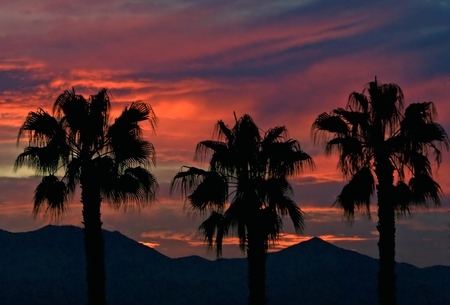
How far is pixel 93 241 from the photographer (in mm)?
36312

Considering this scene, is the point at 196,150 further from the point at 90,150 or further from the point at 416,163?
the point at 416,163

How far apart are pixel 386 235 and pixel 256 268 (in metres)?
5.98

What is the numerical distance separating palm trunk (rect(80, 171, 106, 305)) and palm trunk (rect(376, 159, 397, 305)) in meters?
12.2

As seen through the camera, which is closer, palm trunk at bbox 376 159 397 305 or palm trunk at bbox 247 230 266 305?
palm trunk at bbox 247 230 266 305

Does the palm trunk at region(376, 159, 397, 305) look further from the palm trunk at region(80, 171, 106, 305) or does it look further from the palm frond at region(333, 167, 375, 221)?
the palm trunk at region(80, 171, 106, 305)

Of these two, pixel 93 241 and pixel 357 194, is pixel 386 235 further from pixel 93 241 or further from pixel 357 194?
pixel 93 241

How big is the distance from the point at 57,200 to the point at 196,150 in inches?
263

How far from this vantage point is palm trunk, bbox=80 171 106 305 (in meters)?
36.0

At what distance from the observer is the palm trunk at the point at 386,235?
3622 centimetres

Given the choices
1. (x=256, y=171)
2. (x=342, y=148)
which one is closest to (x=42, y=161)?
(x=256, y=171)

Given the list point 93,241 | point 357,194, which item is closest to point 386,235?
point 357,194

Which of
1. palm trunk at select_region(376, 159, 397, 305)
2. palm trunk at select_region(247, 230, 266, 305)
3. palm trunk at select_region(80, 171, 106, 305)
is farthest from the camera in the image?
palm trunk at select_region(376, 159, 397, 305)

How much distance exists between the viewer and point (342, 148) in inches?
1500

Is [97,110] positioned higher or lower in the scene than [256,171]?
higher
